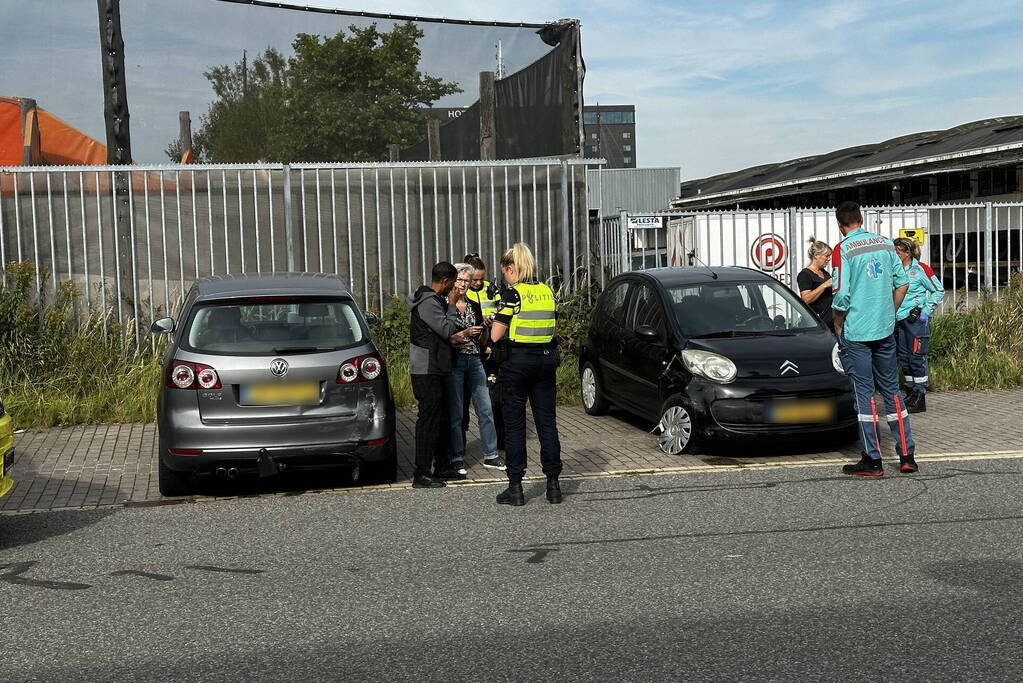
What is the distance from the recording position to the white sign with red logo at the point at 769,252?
1569cm

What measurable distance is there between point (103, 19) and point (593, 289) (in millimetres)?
6787

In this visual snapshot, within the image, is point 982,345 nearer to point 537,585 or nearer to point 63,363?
point 537,585

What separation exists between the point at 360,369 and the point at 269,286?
1020 millimetres

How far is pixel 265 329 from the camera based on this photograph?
842 centimetres

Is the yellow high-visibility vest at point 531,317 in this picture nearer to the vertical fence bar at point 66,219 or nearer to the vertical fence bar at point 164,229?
the vertical fence bar at point 164,229

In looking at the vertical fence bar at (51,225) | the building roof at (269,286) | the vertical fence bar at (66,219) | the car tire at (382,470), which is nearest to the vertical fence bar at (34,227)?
the vertical fence bar at (51,225)

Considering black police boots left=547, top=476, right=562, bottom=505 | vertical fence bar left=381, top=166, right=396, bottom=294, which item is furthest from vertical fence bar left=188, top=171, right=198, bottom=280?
black police boots left=547, top=476, right=562, bottom=505

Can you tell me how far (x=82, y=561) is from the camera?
668 centimetres

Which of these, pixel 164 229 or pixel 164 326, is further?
pixel 164 229

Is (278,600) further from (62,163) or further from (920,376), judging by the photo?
(62,163)

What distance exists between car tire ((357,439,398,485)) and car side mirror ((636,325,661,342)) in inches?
103

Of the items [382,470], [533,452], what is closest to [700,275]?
[533,452]

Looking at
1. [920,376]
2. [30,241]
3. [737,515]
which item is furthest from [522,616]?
[30,241]

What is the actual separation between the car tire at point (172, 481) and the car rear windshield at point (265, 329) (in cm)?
90
